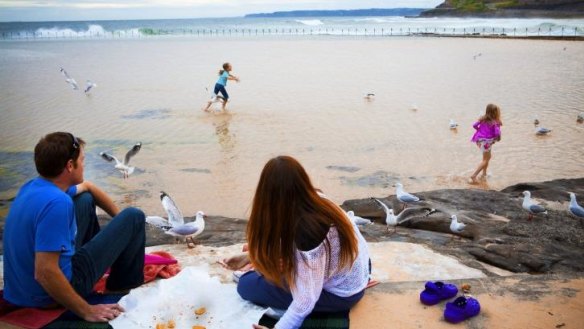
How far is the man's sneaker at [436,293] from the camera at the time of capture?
3486mm

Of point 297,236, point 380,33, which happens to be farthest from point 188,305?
point 380,33

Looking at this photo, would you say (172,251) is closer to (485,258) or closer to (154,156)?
(485,258)

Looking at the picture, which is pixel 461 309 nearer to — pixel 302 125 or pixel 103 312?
pixel 103 312

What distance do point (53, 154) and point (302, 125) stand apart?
9904 millimetres

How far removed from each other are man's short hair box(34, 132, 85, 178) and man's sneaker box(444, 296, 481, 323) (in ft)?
8.38

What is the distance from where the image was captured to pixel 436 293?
3520 mm

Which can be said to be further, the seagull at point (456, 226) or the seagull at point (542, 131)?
the seagull at point (542, 131)

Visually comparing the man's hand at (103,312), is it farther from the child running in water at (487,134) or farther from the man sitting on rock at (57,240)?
the child running in water at (487,134)

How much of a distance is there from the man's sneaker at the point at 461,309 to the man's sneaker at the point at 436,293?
0.12m

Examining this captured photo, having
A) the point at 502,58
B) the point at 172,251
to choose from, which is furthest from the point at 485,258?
the point at 502,58

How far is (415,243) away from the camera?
5.44 meters

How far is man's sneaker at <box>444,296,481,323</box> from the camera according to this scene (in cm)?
328

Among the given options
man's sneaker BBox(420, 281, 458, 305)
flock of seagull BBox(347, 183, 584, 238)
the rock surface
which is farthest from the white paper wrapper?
the rock surface

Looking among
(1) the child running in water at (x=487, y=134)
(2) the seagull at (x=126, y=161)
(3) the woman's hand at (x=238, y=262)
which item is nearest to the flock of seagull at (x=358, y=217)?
(3) the woman's hand at (x=238, y=262)
